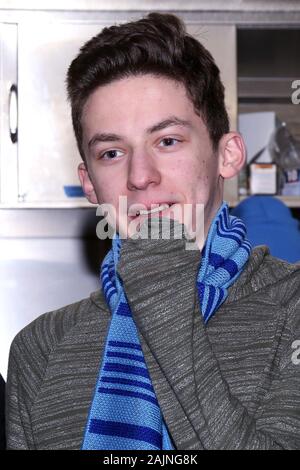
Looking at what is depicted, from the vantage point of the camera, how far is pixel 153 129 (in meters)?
1.08

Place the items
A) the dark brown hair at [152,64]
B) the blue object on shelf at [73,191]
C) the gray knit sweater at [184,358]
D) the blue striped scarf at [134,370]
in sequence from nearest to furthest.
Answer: the gray knit sweater at [184,358] < the blue striped scarf at [134,370] < the dark brown hair at [152,64] < the blue object on shelf at [73,191]

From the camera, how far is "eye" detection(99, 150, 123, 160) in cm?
110

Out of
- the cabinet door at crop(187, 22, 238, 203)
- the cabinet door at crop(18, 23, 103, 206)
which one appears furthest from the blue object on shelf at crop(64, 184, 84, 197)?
the cabinet door at crop(187, 22, 238, 203)

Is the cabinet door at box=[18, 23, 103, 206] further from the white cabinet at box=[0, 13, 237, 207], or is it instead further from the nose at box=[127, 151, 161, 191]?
the nose at box=[127, 151, 161, 191]

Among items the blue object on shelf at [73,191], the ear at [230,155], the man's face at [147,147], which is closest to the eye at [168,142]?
the man's face at [147,147]

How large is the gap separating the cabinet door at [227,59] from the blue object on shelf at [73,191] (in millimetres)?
386

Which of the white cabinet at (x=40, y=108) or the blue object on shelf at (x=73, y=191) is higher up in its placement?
the white cabinet at (x=40, y=108)

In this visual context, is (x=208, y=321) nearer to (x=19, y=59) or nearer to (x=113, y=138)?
(x=113, y=138)

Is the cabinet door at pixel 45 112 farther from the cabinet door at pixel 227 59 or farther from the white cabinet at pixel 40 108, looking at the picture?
the cabinet door at pixel 227 59

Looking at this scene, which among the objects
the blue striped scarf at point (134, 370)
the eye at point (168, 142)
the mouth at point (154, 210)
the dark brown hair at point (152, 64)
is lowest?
the blue striped scarf at point (134, 370)

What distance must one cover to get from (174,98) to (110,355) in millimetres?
328

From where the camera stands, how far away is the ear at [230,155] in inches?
46.6

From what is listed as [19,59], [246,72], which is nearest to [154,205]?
[19,59]

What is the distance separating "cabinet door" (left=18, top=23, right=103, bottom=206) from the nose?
1272 millimetres
